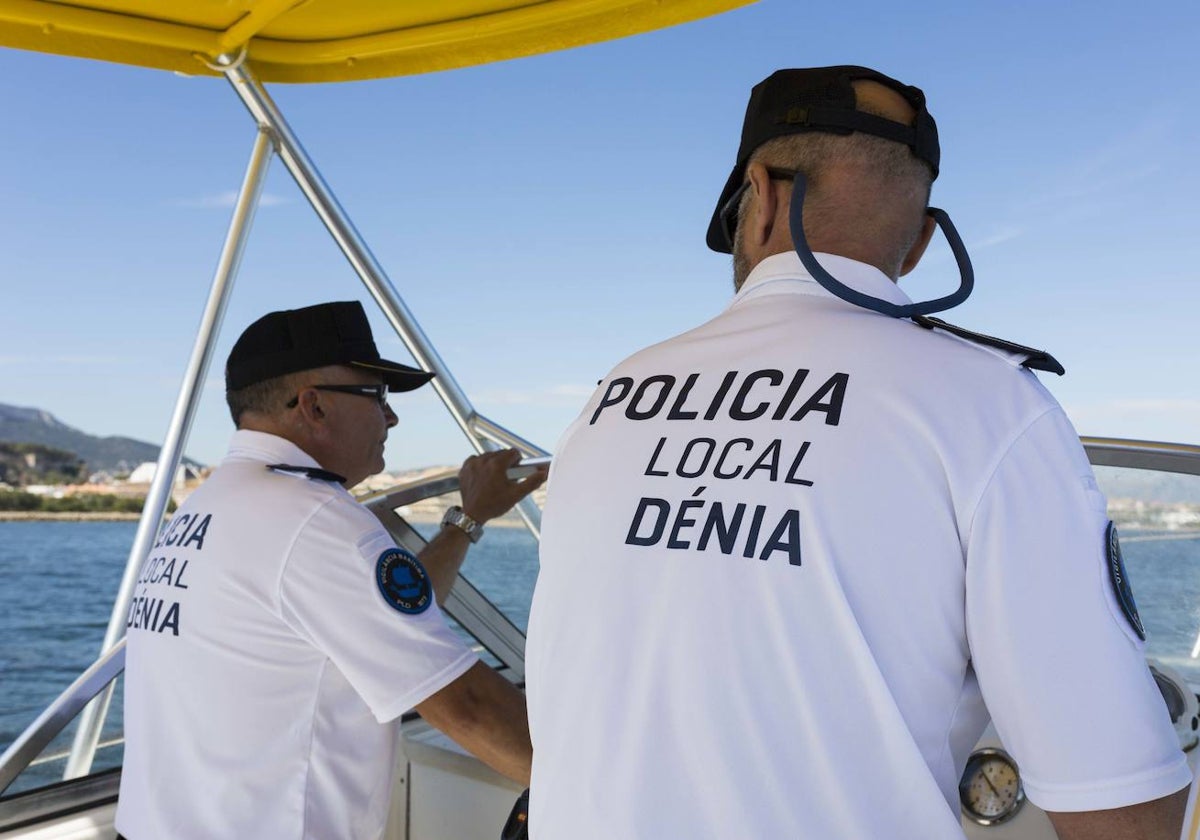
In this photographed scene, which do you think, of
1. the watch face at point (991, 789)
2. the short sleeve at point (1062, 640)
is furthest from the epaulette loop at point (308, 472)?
the short sleeve at point (1062, 640)

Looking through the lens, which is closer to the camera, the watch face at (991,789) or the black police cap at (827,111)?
the black police cap at (827,111)

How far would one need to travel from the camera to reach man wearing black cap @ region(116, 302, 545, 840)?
5.32 feet

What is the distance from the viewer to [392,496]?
255 cm

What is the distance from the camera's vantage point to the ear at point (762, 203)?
1.09 meters

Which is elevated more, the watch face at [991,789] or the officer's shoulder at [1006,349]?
the officer's shoulder at [1006,349]

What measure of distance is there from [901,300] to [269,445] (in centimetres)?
128

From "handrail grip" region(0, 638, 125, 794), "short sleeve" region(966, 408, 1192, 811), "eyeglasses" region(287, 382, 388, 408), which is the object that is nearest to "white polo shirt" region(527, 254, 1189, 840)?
"short sleeve" region(966, 408, 1192, 811)

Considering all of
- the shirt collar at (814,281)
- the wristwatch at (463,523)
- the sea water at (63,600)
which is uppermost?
the shirt collar at (814,281)

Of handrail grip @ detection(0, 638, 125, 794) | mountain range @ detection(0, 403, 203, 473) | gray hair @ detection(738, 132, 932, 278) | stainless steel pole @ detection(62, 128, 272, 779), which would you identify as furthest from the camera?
mountain range @ detection(0, 403, 203, 473)

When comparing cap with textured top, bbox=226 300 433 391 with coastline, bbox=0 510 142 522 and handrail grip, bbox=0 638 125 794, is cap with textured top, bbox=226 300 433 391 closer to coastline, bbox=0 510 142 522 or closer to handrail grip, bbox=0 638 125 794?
handrail grip, bbox=0 638 125 794

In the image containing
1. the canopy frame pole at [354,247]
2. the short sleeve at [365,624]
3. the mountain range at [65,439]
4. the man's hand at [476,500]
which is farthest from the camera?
the mountain range at [65,439]

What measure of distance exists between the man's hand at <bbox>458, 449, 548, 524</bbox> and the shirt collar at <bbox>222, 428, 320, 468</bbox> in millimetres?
392

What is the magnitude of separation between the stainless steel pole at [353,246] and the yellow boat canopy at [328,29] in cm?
13

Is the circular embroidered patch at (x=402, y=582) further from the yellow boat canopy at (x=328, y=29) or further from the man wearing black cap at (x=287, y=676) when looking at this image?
the yellow boat canopy at (x=328, y=29)
